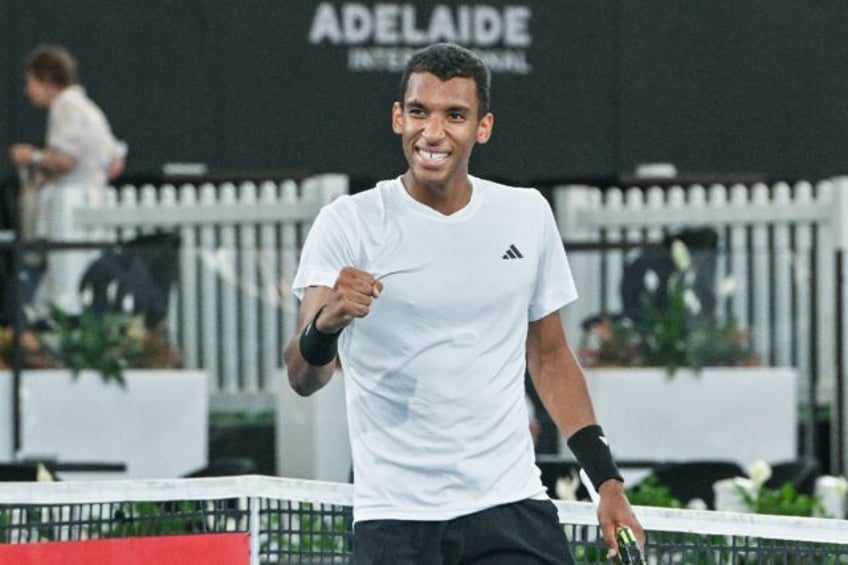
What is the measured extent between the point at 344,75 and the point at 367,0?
1.60 ft

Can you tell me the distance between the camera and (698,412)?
40.3 ft

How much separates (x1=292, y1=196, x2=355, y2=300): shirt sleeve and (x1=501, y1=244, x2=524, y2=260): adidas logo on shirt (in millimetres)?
332

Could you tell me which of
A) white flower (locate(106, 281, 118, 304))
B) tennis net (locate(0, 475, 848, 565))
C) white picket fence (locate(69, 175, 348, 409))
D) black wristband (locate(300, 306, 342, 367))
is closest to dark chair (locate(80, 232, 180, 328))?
white flower (locate(106, 281, 118, 304))

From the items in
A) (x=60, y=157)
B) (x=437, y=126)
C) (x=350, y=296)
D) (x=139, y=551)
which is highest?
(x=60, y=157)

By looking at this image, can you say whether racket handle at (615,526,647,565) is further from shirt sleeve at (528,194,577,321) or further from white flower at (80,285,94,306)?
white flower at (80,285,94,306)

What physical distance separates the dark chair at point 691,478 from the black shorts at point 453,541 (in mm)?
4999

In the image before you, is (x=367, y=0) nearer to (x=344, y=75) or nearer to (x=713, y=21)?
(x=344, y=75)

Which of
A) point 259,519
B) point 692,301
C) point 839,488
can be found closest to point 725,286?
point 692,301

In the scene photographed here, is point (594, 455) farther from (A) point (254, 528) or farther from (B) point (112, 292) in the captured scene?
(B) point (112, 292)

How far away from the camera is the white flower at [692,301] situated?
12289 millimetres

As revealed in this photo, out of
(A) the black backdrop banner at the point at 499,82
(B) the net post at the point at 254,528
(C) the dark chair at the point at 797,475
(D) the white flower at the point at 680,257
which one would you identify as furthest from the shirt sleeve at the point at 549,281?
(A) the black backdrop banner at the point at 499,82

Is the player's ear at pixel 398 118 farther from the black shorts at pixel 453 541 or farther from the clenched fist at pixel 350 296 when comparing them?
the black shorts at pixel 453 541

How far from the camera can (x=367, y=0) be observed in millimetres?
16766

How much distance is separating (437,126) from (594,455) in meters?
0.82
